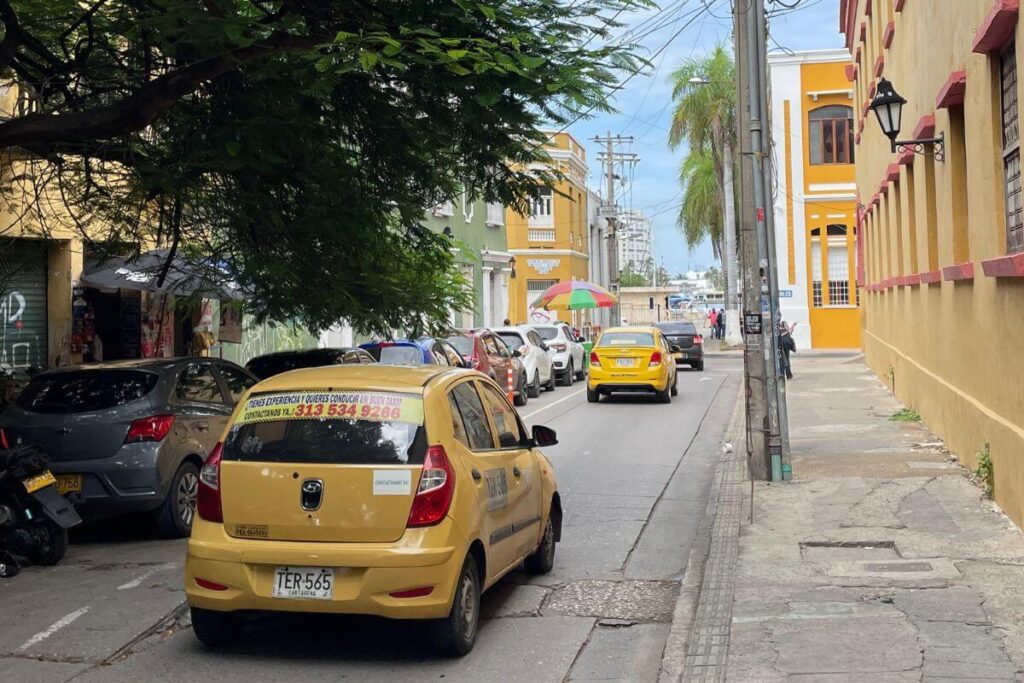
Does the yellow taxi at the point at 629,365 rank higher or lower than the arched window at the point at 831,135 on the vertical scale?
lower

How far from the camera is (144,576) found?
8703mm

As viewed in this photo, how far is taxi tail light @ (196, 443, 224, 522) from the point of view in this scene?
21.2ft

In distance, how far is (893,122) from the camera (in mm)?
14430

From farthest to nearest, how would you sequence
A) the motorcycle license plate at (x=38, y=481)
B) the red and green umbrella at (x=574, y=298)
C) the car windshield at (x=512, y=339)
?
the red and green umbrella at (x=574, y=298), the car windshield at (x=512, y=339), the motorcycle license plate at (x=38, y=481)

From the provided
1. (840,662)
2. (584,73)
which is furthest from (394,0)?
(840,662)

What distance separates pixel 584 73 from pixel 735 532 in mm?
3876

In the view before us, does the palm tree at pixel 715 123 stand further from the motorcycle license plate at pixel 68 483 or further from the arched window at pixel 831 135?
the motorcycle license plate at pixel 68 483

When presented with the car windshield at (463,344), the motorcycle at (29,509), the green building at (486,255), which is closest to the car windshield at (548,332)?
the car windshield at (463,344)

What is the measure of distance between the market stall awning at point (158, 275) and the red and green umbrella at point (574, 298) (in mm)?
25166

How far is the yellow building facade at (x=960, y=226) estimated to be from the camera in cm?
946

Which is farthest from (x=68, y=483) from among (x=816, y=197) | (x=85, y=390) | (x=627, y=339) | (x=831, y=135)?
(x=831, y=135)

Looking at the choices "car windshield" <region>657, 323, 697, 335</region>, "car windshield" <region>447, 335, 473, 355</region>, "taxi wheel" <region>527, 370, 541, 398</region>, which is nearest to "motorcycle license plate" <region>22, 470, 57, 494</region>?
"car windshield" <region>447, 335, 473, 355</region>

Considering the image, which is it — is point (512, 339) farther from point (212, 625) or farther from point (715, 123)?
point (715, 123)

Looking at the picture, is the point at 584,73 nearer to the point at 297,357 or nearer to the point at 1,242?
the point at 297,357
